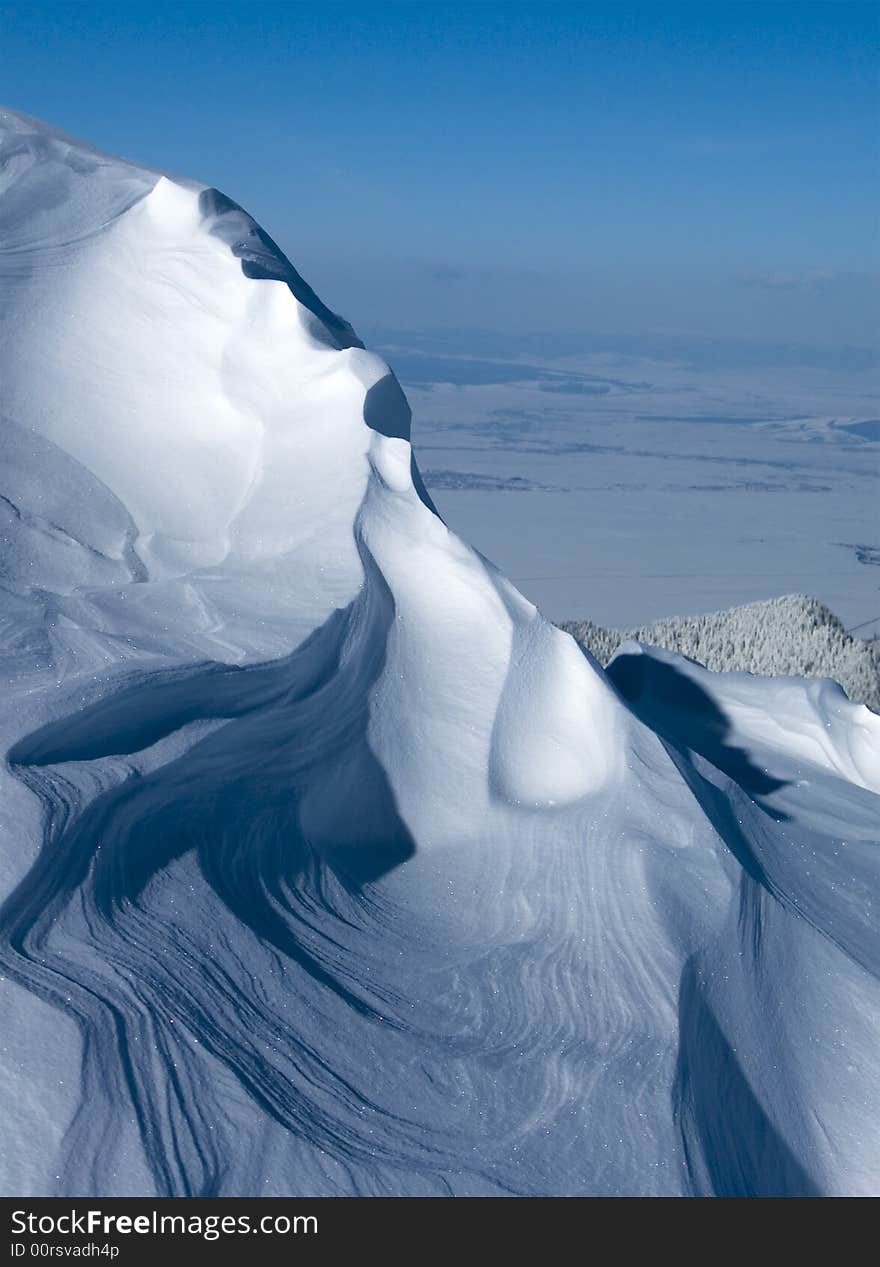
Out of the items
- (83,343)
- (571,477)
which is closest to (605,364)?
(571,477)

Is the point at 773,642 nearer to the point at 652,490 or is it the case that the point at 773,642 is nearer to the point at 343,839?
the point at 343,839

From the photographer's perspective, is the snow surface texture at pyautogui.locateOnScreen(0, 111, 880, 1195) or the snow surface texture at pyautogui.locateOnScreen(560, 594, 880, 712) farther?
the snow surface texture at pyautogui.locateOnScreen(560, 594, 880, 712)

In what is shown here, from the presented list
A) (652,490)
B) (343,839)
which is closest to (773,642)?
(343,839)

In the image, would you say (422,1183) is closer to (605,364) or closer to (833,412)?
(833,412)

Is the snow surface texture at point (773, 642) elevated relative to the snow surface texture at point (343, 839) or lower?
lower

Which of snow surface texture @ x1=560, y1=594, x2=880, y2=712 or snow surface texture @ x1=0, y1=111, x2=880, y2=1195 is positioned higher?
snow surface texture @ x1=0, y1=111, x2=880, y2=1195
